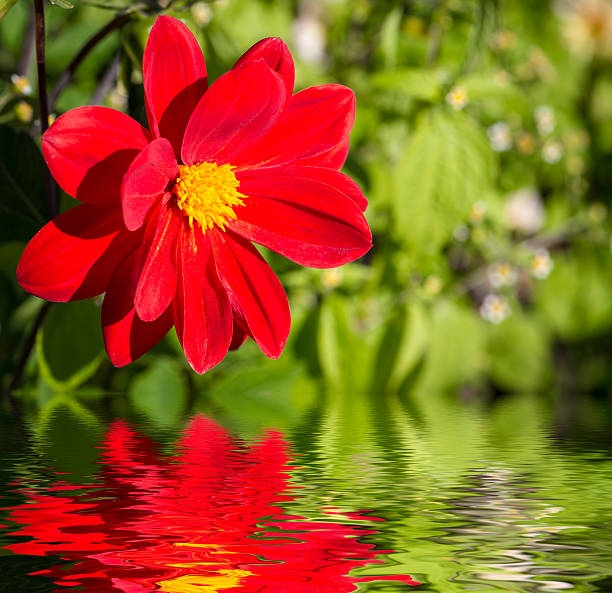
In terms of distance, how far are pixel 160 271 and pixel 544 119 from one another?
106cm

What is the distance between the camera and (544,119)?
1.35m

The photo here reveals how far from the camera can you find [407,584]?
298mm

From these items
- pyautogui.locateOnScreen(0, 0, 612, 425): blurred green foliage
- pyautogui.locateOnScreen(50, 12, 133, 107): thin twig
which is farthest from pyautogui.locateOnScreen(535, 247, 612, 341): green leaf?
pyautogui.locateOnScreen(50, 12, 133, 107): thin twig

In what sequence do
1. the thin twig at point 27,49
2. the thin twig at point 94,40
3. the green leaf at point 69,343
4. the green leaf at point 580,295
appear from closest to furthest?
the thin twig at point 94,40
the green leaf at point 69,343
the thin twig at point 27,49
the green leaf at point 580,295

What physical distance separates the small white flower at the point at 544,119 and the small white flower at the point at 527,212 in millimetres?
92

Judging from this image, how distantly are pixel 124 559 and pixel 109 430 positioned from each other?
250 mm

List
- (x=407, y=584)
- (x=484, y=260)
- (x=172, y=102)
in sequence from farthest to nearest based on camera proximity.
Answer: (x=484, y=260) → (x=172, y=102) → (x=407, y=584)

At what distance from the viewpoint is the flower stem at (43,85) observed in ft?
1.62

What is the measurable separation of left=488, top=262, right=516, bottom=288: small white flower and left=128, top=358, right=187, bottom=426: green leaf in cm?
60

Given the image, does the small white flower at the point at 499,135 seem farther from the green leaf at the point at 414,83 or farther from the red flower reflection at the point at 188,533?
the red flower reflection at the point at 188,533

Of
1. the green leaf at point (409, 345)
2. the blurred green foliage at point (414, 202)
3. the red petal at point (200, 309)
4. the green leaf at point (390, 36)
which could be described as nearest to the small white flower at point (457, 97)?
the blurred green foliage at point (414, 202)

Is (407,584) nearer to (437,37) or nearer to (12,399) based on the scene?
(12,399)

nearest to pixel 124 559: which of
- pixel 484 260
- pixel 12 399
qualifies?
pixel 12 399

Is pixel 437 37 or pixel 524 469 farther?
pixel 437 37
